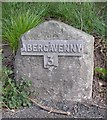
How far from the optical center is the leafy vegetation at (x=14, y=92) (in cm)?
417

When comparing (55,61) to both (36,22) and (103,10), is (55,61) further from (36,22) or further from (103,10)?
(103,10)

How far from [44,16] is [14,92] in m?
1.34

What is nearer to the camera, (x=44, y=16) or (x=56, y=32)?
(x=56, y=32)

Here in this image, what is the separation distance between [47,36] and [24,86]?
0.53 metres

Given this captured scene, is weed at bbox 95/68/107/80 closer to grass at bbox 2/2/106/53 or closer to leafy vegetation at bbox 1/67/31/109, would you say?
grass at bbox 2/2/106/53

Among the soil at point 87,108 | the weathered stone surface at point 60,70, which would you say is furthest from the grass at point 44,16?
the soil at point 87,108

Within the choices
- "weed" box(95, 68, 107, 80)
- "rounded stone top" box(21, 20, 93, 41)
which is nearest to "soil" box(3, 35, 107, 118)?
"weed" box(95, 68, 107, 80)

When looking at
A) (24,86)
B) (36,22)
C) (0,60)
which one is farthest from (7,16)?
(24,86)

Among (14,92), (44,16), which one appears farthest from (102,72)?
(44,16)

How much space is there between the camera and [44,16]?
521cm

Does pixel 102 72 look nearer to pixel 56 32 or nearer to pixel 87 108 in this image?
pixel 87 108

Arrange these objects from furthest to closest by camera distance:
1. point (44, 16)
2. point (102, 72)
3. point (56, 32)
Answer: point (44, 16) → point (102, 72) → point (56, 32)

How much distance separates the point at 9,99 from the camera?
419 centimetres

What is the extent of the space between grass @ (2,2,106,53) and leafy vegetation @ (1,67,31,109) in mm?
482
